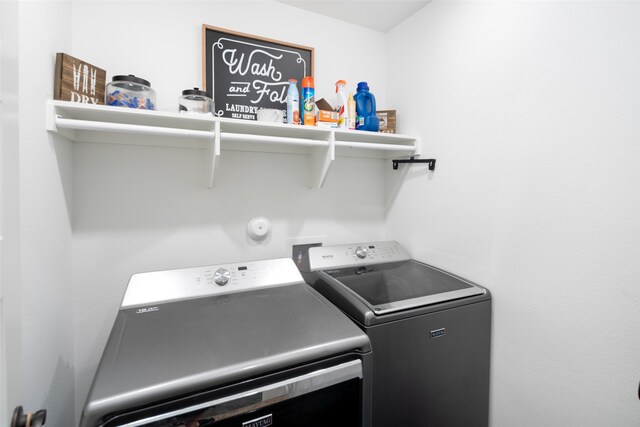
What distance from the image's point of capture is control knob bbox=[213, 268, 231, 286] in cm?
129

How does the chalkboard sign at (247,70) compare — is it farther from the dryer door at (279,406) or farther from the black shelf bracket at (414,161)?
the dryer door at (279,406)

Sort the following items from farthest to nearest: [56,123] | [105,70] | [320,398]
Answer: [105,70]
[56,123]
[320,398]

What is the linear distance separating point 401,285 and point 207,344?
932 millimetres

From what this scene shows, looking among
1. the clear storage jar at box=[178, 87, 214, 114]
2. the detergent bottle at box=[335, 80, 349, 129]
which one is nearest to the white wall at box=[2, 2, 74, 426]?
the clear storage jar at box=[178, 87, 214, 114]

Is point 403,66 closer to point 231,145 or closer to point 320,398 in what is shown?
point 231,145

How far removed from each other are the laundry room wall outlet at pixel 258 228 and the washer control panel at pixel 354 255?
28 cm

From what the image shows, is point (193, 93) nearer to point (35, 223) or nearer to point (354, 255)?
point (35, 223)

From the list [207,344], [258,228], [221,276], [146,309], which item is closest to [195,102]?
[258,228]

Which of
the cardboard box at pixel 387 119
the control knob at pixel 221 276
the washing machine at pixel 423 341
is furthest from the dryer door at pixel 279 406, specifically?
the cardboard box at pixel 387 119

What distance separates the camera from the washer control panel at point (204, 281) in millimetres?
1185

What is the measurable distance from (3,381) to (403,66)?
215cm

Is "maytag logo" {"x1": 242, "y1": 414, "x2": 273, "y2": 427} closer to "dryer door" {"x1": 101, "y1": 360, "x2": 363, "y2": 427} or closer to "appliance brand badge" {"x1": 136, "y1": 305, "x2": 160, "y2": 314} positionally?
"dryer door" {"x1": 101, "y1": 360, "x2": 363, "y2": 427}

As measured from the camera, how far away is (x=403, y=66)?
6.07ft

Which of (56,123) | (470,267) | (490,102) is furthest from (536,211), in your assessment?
(56,123)
